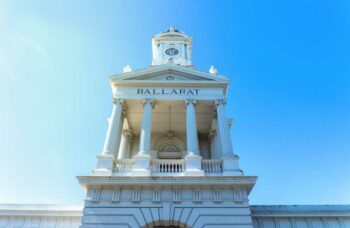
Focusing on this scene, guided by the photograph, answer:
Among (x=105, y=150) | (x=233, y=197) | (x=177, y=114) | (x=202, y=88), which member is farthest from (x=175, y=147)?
(x=233, y=197)

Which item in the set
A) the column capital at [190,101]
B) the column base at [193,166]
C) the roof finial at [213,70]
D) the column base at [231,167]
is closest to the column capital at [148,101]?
the column capital at [190,101]

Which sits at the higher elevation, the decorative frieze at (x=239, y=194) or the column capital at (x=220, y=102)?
the column capital at (x=220, y=102)

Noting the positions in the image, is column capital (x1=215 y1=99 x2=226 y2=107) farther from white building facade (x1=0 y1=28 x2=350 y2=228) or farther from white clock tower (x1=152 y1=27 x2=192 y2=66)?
white clock tower (x1=152 y1=27 x2=192 y2=66)

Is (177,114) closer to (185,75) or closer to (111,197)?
(185,75)

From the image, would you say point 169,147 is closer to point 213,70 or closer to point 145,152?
point 145,152

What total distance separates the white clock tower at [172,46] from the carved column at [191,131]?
8.07 m

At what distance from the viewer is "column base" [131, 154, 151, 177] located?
15773 millimetres

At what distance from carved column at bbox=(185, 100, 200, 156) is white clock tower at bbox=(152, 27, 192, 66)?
8.07 metres

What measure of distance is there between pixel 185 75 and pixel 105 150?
8.75 meters

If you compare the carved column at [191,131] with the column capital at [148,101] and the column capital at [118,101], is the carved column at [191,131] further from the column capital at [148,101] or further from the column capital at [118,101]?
the column capital at [118,101]

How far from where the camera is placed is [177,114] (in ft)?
74.4

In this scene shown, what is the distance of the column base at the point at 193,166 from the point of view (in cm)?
1588

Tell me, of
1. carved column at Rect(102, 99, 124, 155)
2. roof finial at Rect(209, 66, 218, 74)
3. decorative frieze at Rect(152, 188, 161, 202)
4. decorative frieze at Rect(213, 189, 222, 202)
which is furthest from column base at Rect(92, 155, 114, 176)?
roof finial at Rect(209, 66, 218, 74)

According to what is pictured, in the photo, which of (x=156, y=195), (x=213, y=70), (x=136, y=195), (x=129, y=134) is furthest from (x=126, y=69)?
(x=156, y=195)
